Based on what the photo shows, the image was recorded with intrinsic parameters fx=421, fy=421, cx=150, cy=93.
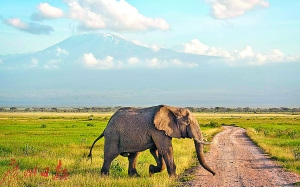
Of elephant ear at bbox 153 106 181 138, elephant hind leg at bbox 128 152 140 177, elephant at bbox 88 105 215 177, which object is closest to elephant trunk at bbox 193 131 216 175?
elephant at bbox 88 105 215 177

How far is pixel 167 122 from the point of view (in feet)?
49.7

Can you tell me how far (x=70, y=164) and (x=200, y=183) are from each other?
695 cm

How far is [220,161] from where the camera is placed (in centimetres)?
2116

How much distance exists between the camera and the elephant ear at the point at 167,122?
590 inches

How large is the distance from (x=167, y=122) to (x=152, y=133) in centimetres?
67

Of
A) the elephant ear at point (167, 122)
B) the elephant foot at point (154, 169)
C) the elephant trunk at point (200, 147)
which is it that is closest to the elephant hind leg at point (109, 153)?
the elephant foot at point (154, 169)

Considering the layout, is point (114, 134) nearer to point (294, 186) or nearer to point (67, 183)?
point (67, 183)

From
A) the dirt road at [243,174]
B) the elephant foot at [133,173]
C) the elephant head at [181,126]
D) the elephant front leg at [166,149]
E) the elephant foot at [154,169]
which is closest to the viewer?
the dirt road at [243,174]

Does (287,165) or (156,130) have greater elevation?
(156,130)

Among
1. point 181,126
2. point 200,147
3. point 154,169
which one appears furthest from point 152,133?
point 200,147

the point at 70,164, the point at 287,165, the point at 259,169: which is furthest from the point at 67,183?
the point at 287,165

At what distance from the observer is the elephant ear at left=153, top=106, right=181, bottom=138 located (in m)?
15.0

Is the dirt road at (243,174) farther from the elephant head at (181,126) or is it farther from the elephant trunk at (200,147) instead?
the elephant head at (181,126)

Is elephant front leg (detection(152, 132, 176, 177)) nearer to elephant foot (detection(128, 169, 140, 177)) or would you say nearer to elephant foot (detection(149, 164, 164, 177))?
elephant foot (detection(149, 164, 164, 177))
